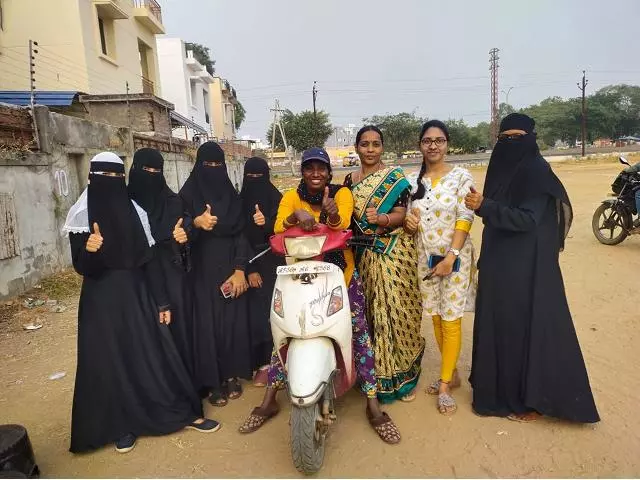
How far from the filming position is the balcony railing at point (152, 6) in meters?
17.9

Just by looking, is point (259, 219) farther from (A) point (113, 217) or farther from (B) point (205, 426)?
(B) point (205, 426)

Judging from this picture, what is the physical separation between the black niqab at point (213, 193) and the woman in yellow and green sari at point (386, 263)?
2.66 ft

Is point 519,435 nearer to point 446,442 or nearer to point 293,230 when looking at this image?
point 446,442

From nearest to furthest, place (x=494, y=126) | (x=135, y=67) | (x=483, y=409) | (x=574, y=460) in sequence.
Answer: (x=574, y=460) < (x=483, y=409) < (x=135, y=67) < (x=494, y=126)

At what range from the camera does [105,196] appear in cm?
252

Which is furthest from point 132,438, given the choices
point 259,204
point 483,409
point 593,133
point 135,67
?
point 593,133

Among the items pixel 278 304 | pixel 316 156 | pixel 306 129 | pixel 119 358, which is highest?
pixel 306 129

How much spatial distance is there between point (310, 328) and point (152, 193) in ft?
4.28

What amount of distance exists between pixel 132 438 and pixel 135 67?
17.6 m

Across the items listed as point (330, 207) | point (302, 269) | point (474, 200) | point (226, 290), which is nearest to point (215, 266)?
point (226, 290)

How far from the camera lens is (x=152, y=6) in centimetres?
1869

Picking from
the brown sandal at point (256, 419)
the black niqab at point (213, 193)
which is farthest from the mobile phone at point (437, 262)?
the brown sandal at point (256, 419)

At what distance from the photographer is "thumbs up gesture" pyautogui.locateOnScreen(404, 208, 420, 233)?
292 cm

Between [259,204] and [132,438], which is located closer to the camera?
[132,438]
